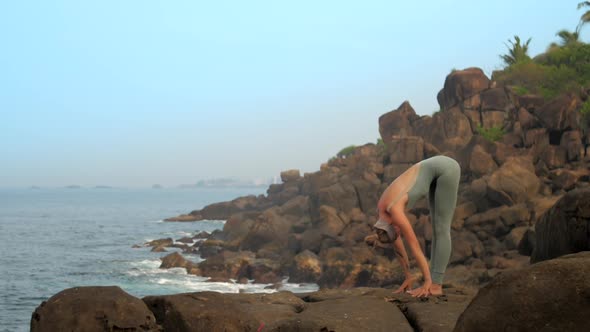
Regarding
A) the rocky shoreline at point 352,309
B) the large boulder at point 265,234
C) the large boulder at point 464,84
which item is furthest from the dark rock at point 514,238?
the large boulder at point 464,84

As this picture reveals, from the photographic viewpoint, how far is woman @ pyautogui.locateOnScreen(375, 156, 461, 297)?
25.4 feet

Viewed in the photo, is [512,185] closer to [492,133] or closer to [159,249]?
[492,133]

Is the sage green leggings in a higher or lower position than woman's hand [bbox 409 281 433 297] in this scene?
higher

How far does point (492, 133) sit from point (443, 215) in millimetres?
36871

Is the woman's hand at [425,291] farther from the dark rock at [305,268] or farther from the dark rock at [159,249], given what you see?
the dark rock at [159,249]

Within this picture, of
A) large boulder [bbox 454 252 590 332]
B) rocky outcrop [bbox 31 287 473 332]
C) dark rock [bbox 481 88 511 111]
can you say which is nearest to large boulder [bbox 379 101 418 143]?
dark rock [bbox 481 88 511 111]

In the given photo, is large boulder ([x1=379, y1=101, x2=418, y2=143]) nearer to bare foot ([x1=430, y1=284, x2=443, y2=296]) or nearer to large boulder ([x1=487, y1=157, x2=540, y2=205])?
large boulder ([x1=487, y1=157, x2=540, y2=205])

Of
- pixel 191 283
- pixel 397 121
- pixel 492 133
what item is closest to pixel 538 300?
pixel 191 283

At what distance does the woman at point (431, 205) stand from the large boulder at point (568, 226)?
4.30 feet

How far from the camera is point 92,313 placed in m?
5.85

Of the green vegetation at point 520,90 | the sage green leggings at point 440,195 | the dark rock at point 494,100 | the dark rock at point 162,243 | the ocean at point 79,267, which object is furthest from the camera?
the dark rock at point 162,243

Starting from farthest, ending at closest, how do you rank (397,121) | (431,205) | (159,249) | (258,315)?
(397,121) → (159,249) → (431,205) → (258,315)

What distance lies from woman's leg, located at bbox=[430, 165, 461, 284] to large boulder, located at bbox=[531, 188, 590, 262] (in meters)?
1.31

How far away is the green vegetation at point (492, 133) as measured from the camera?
41.7 m
